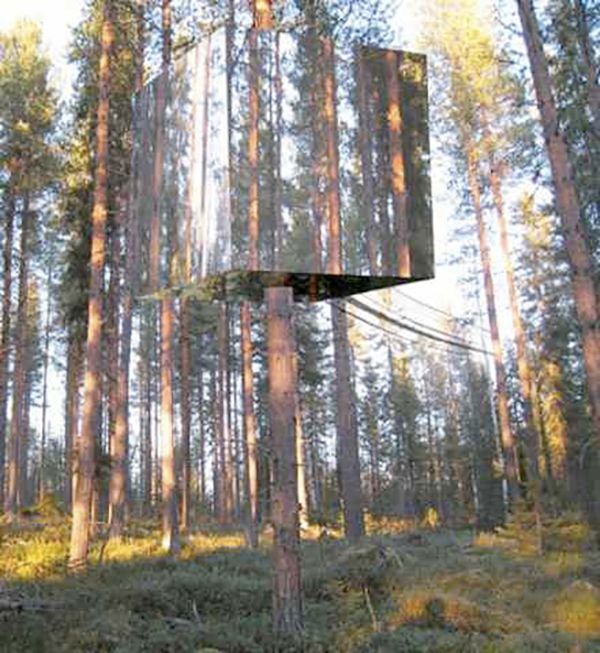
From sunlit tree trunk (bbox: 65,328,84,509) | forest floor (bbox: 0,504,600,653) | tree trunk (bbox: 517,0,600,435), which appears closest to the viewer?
forest floor (bbox: 0,504,600,653)

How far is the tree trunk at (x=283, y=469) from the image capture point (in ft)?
25.5

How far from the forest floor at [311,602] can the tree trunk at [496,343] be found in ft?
19.9

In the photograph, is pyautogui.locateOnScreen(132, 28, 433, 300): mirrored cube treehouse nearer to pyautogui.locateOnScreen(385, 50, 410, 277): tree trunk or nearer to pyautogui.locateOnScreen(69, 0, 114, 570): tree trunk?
pyautogui.locateOnScreen(385, 50, 410, 277): tree trunk

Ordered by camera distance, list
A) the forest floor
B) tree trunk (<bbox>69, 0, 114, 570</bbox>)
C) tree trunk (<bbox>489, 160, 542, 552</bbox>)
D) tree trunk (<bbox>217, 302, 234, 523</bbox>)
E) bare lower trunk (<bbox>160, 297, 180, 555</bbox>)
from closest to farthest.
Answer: the forest floor
tree trunk (<bbox>69, 0, 114, 570</bbox>)
bare lower trunk (<bbox>160, 297, 180, 555</bbox>)
tree trunk (<bbox>489, 160, 542, 552</bbox>)
tree trunk (<bbox>217, 302, 234, 523</bbox>)

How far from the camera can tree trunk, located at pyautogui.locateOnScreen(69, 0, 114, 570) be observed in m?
12.8

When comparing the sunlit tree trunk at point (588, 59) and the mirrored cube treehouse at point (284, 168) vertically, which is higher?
the sunlit tree trunk at point (588, 59)

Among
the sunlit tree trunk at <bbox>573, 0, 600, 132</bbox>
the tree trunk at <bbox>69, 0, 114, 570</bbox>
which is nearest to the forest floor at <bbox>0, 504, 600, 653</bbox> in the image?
the tree trunk at <bbox>69, 0, 114, 570</bbox>

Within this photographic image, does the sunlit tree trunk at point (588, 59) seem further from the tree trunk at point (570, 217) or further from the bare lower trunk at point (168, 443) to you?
the bare lower trunk at point (168, 443)

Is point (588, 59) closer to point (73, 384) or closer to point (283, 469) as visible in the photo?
point (283, 469)

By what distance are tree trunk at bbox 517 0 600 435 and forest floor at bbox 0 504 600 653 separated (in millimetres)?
3195

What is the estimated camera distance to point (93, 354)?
13844mm

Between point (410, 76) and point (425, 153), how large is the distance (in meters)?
0.87

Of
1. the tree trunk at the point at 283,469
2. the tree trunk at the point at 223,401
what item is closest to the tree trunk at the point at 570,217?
the tree trunk at the point at 283,469

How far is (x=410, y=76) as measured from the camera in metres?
7.62
